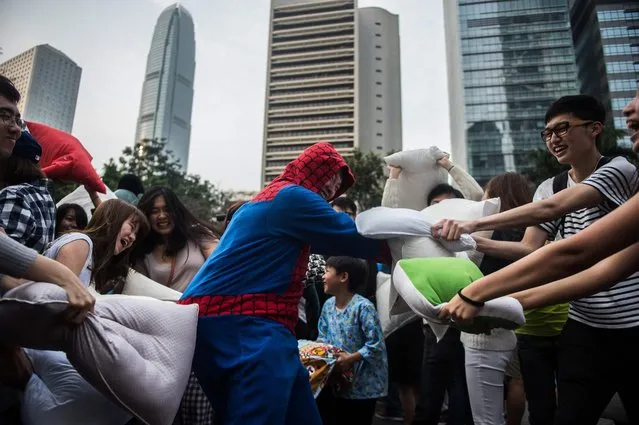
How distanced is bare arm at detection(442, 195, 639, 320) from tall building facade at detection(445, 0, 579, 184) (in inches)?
2516

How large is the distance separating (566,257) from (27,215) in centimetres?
204

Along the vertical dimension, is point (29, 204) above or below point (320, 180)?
below

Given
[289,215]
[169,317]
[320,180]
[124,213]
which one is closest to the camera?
[169,317]

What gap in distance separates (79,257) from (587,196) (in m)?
2.35

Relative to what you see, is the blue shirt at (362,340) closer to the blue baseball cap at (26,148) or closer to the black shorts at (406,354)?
Answer: the black shorts at (406,354)

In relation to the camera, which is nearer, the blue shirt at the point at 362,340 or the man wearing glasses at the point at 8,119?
the man wearing glasses at the point at 8,119

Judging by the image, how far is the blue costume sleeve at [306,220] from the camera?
1718mm

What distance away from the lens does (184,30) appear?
441 feet

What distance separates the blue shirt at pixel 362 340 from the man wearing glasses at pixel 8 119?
7.83 feet

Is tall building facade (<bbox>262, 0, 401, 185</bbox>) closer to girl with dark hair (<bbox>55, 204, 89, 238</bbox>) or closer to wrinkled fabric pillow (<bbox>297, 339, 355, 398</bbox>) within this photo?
girl with dark hair (<bbox>55, 204, 89, 238</bbox>)

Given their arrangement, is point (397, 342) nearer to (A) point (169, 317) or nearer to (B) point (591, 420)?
(B) point (591, 420)

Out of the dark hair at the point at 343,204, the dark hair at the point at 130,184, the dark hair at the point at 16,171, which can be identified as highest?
the dark hair at the point at 130,184

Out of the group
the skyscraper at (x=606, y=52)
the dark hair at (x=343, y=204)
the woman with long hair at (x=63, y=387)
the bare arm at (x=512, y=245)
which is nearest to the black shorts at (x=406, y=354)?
the dark hair at (x=343, y=204)

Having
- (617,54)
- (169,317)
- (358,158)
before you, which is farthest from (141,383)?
(617,54)
